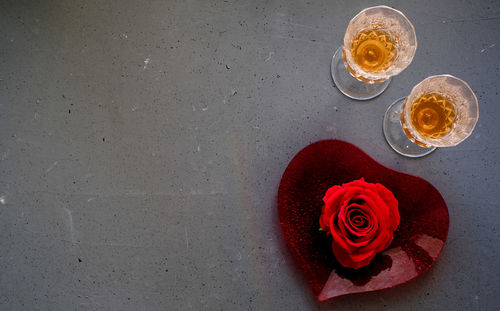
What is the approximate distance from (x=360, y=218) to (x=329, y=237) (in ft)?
0.37

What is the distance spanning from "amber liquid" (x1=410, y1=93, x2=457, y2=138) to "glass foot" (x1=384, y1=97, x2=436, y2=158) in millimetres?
73

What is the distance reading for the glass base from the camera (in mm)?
806

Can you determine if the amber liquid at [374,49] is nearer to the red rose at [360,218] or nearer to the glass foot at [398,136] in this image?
the glass foot at [398,136]

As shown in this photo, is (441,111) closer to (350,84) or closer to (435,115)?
(435,115)

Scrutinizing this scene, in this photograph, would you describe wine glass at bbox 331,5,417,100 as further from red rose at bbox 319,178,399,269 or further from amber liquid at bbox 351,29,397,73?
red rose at bbox 319,178,399,269

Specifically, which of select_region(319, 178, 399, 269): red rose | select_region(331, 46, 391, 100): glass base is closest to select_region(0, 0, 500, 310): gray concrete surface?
select_region(331, 46, 391, 100): glass base

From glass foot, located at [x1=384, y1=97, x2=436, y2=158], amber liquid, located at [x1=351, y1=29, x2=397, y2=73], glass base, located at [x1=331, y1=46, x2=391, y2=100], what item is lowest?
glass foot, located at [x1=384, y1=97, x2=436, y2=158]

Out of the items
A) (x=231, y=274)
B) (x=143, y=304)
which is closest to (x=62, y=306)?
(x=143, y=304)

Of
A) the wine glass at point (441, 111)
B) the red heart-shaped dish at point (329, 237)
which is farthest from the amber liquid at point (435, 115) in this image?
the red heart-shaped dish at point (329, 237)

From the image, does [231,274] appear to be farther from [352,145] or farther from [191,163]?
[352,145]

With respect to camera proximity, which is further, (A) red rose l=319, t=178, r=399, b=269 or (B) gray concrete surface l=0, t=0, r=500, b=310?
(B) gray concrete surface l=0, t=0, r=500, b=310

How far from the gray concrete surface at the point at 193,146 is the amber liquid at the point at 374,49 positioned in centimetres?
8

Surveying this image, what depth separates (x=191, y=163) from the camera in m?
0.82

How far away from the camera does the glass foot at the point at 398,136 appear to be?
795mm
